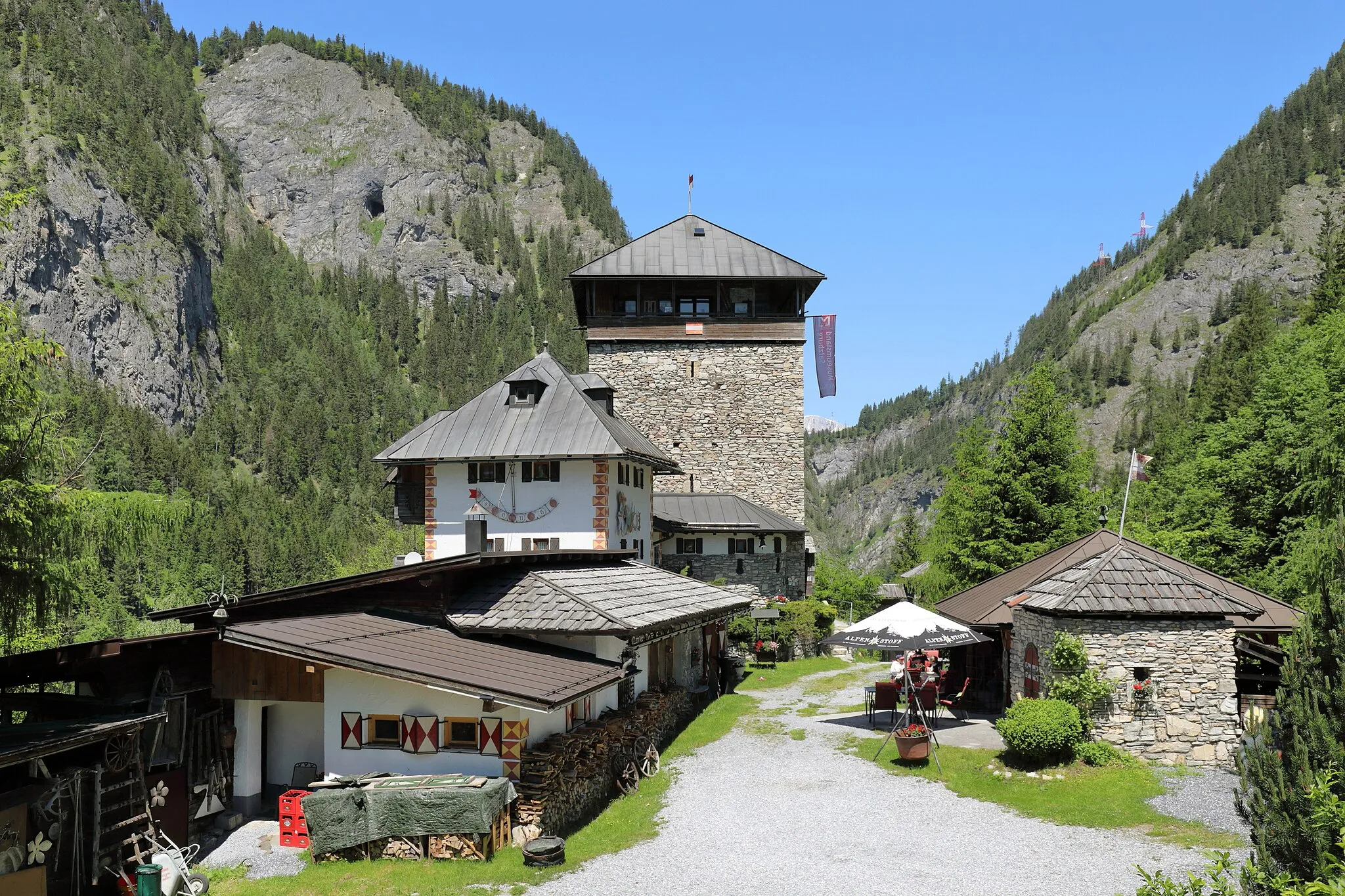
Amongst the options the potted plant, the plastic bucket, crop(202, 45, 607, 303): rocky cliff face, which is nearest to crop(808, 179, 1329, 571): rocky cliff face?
crop(202, 45, 607, 303): rocky cliff face

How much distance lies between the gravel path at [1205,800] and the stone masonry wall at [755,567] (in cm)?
2306

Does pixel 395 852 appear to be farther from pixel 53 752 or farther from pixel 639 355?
pixel 639 355

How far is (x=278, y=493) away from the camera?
122m

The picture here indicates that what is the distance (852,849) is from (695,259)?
105ft

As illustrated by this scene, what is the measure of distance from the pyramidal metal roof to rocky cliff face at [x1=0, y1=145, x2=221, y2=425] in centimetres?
8974

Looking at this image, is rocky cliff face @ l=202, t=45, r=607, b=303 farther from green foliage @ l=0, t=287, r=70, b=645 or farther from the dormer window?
green foliage @ l=0, t=287, r=70, b=645

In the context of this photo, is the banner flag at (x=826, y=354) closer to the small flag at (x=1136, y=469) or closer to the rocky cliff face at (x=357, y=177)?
the small flag at (x=1136, y=469)

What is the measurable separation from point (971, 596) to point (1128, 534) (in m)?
13.9

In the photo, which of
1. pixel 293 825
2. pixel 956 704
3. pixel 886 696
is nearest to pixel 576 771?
pixel 293 825

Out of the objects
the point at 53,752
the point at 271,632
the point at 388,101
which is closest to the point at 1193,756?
the point at 271,632

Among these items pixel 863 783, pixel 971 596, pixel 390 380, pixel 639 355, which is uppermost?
pixel 390 380

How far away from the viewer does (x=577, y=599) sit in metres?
17.7

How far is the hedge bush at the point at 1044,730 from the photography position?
1661 centimetres

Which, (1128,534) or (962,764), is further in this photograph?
(1128,534)
